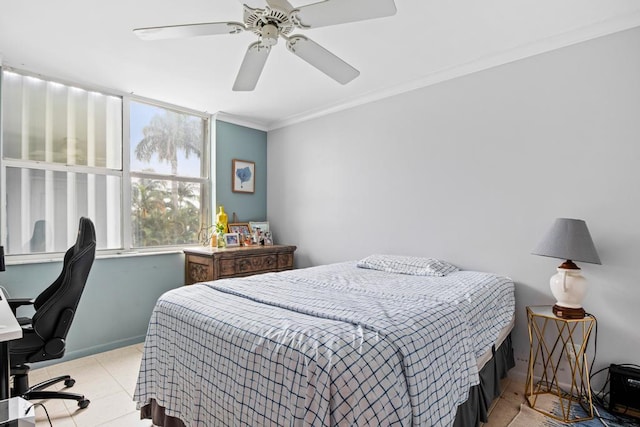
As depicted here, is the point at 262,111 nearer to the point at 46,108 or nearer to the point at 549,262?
the point at 46,108

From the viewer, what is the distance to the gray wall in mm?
2158

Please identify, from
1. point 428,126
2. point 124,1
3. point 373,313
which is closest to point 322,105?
point 428,126

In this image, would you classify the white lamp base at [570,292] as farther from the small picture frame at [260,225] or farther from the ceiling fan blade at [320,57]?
the small picture frame at [260,225]

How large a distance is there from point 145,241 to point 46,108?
1435mm

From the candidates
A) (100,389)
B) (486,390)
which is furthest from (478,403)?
(100,389)

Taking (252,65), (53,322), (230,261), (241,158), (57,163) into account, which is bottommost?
(53,322)

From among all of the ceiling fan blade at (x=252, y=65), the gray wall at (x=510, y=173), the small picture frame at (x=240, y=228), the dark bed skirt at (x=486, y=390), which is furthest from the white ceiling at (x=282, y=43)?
the dark bed skirt at (x=486, y=390)

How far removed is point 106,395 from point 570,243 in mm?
3190

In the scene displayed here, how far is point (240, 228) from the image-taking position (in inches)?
161

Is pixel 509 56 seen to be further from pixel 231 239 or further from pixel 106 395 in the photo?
pixel 106 395

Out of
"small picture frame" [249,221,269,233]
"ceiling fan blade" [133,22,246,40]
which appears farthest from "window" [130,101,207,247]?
"ceiling fan blade" [133,22,246,40]

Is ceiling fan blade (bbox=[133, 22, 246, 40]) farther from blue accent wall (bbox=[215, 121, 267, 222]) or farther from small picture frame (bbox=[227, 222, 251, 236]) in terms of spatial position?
small picture frame (bbox=[227, 222, 251, 236])

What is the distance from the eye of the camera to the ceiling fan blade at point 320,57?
1.82 meters

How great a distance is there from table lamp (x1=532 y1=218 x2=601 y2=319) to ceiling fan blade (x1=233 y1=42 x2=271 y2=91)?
81.3 inches
